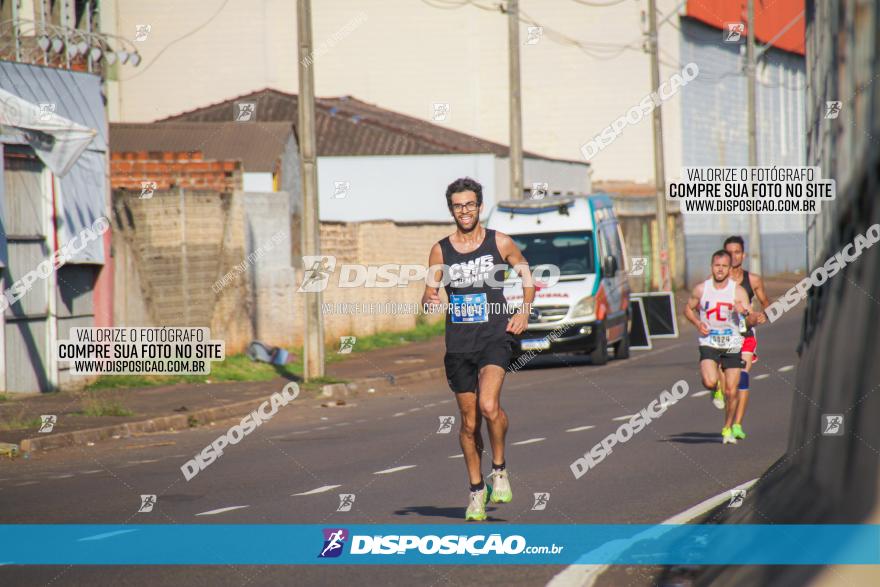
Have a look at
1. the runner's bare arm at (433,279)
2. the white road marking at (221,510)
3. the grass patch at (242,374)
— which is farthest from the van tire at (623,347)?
the runner's bare arm at (433,279)

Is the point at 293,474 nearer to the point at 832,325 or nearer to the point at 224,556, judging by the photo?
the point at 224,556

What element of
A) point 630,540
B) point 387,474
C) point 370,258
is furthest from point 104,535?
point 370,258

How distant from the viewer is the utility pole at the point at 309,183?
21938 mm

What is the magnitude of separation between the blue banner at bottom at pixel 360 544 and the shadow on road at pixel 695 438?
17.4 feet

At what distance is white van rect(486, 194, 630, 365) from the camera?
25266 mm

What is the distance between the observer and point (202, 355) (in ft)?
80.5

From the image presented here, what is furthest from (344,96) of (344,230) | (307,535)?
(307,535)

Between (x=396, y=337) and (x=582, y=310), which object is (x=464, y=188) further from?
(x=396, y=337)

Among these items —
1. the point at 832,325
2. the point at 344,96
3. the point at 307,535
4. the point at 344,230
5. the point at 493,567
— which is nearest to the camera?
the point at 832,325

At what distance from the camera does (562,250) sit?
1036 inches

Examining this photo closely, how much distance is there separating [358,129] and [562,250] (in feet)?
73.2

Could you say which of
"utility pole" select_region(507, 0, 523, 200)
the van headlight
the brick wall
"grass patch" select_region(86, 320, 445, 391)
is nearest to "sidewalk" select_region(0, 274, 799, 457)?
"grass patch" select_region(86, 320, 445, 391)

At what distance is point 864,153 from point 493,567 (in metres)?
3.59

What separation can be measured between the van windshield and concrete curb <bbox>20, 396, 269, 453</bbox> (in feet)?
23.3
